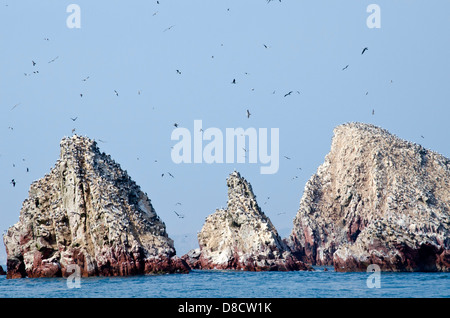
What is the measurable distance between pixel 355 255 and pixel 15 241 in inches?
1626

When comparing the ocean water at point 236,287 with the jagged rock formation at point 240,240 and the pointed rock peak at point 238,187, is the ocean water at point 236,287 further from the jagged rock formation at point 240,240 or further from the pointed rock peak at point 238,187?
the pointed rock peak at point 238,187

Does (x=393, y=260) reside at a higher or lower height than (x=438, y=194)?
lower

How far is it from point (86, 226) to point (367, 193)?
70995 mm

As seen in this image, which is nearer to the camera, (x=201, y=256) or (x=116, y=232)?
(x=116, y=232)

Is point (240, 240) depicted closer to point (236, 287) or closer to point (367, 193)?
point (236, 287)

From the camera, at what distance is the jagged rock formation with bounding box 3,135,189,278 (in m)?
77.9

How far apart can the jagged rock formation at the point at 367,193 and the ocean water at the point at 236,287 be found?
30703mm

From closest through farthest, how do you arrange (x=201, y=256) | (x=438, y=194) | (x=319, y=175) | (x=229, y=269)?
(x=229, y=269) < (x=201, y=256) < (x=438, y=194) < (x=319, y=175)

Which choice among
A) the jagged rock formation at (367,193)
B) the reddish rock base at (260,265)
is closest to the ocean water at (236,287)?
the reddish rock base at (260,265)

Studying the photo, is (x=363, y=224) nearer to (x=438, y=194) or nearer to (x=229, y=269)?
(x=438, y=194)

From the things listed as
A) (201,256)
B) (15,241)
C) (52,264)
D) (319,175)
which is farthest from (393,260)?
(319,175)

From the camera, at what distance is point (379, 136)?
141500mm

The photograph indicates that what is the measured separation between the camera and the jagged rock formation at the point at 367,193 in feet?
377
